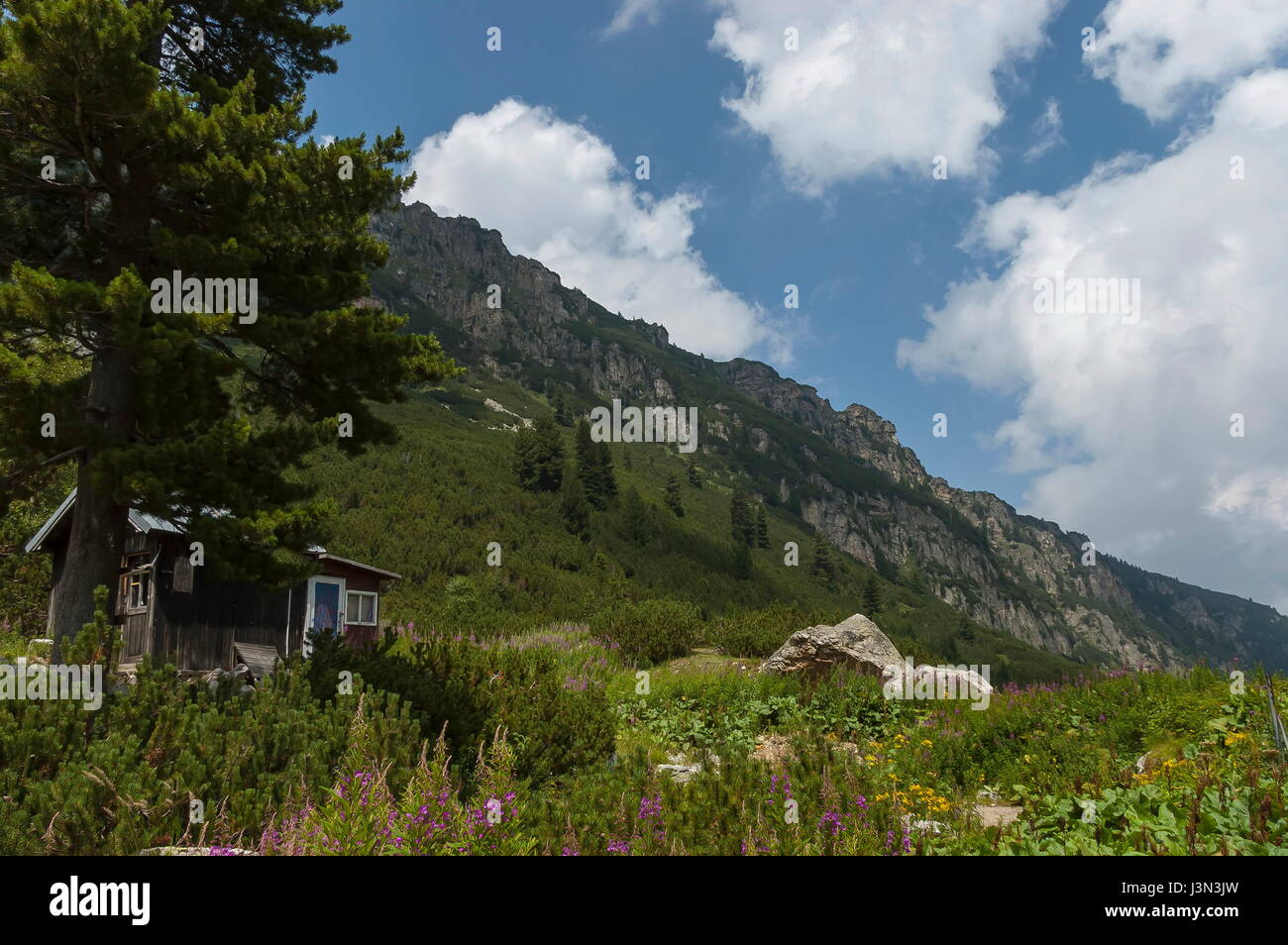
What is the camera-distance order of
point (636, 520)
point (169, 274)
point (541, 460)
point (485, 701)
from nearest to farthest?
point (169, 274) < point (485, 701) < point (541, 460) < point (636, 520)

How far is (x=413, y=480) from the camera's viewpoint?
47.7 meters

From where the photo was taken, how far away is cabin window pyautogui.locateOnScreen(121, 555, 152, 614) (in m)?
15.3

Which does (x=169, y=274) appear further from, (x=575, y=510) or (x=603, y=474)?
(x=603, y=474)

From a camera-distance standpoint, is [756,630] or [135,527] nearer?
[135,527]

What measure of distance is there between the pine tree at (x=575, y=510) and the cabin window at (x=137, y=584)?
115ft

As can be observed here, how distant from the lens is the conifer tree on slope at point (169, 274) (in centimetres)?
712

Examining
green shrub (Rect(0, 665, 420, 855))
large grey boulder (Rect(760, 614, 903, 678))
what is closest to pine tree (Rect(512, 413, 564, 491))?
large grey boulder (Rect(760, 614, 903, 678))

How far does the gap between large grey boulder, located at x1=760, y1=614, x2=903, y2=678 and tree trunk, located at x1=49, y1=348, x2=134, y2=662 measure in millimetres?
10230

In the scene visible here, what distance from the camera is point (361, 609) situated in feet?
72.6

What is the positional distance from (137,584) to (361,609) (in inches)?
279

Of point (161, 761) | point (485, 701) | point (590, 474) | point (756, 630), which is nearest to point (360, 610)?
point (756, 630)

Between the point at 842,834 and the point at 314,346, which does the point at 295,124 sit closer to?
the point at 314,346

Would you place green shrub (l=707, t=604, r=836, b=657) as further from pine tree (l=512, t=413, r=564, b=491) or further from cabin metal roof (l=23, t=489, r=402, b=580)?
pine tree (l=512, t=413, r=564, b=491)

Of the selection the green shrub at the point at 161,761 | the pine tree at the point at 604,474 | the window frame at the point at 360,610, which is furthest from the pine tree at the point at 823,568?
the green shrub at the point at 161,761
